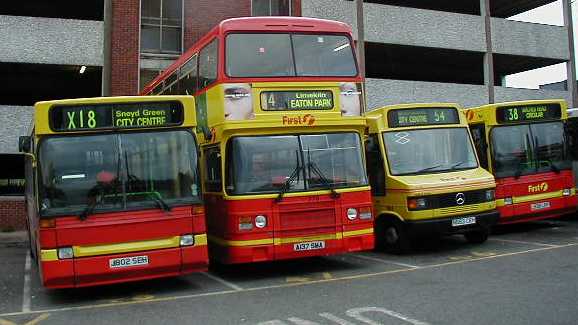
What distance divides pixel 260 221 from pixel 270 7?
584 inches

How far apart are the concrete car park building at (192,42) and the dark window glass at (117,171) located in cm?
1157

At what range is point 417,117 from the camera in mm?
11547

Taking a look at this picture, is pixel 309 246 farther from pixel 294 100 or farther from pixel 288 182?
pixel 294 100

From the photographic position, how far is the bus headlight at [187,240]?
818 centimetres

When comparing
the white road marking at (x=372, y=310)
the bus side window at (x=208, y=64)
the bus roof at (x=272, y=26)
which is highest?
the bus roof at (x=272, y=26)

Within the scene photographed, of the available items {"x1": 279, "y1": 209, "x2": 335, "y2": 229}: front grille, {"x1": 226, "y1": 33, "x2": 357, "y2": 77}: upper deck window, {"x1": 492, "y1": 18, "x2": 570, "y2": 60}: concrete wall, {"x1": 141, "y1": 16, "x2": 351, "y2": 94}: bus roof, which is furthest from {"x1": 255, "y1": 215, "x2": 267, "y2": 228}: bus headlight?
{"x1": 492, "y1": 18, "x2": 570, "y2": 60}: concrete wall

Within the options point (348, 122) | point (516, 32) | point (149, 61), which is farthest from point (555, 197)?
point (516, 32)

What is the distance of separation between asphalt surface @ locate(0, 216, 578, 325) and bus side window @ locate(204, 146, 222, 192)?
4.92 ft

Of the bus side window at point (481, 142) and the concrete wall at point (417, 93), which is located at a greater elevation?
the concrete wall at point (417, 93)

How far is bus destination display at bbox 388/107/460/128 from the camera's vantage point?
11492mm

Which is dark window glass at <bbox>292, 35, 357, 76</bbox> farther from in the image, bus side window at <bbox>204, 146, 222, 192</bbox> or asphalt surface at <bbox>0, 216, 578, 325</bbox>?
asphalt surface at <bbox>0, 216, 578, 325</bbox>

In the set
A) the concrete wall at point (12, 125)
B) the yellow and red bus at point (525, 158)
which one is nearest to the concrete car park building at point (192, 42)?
the concrete wall at point (12, 125)

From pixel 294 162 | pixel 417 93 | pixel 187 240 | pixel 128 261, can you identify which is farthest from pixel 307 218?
pixel 417 93

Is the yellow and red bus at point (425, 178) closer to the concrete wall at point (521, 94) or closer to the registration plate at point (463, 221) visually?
the registration plate at point (463, 221)
